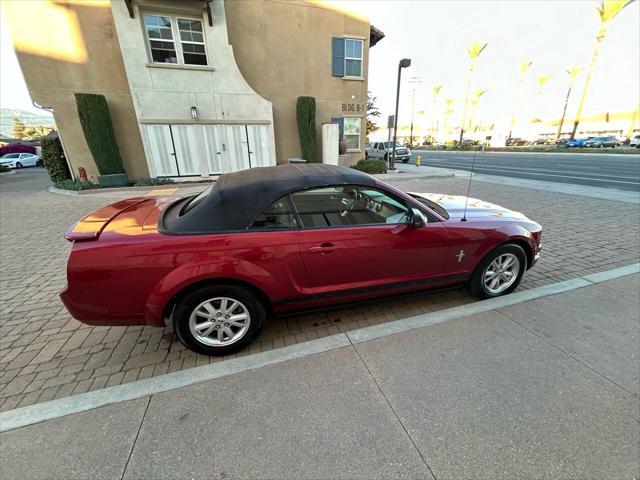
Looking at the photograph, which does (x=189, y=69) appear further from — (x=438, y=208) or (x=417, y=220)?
(x=417, y=220)

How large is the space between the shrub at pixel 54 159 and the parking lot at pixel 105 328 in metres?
6.79

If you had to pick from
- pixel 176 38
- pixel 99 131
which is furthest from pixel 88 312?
pixel 176 38

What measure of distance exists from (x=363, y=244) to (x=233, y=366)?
154 centimetres

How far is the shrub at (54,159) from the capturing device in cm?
1145

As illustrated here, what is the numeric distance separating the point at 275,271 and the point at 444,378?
1.60 meters

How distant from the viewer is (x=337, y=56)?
1336cm

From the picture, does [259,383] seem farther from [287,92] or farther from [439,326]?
[287,92]

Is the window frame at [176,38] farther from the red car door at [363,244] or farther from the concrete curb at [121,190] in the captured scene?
the red car door at [363,244]

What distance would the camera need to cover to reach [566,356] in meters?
2.49

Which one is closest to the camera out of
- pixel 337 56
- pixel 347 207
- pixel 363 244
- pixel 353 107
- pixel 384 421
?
pixel 384 421

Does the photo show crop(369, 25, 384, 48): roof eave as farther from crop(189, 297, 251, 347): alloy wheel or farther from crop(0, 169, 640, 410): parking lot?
crop(189, 297, 251, 347): alloy wheel

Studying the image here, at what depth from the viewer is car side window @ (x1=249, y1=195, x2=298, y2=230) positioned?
2.47 m

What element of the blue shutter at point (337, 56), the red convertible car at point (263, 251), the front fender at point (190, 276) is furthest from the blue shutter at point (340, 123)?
the front fender at point (190, 276)

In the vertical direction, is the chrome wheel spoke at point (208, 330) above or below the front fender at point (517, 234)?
below
